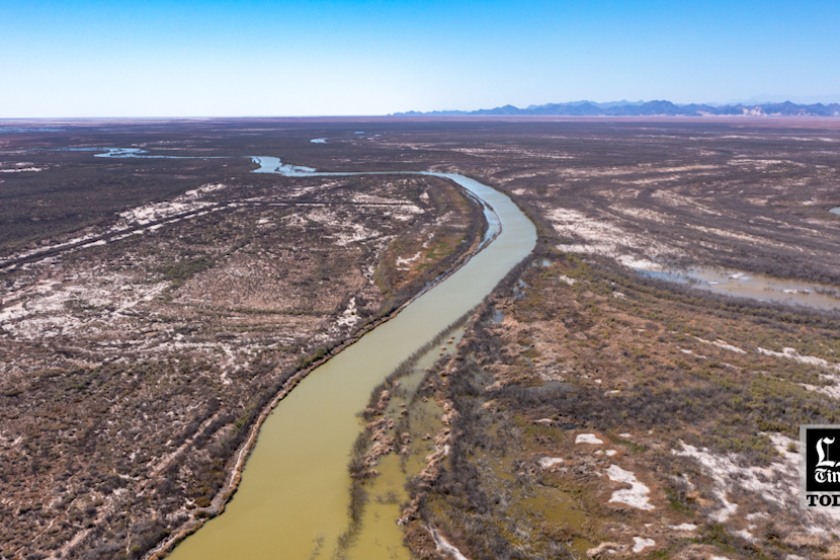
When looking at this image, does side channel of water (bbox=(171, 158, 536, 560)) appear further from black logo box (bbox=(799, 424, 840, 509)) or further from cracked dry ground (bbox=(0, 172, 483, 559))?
black logo box (bbox=(799, 424, 840, 509))

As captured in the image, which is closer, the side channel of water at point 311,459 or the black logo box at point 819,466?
the side channel of water at point 311,459

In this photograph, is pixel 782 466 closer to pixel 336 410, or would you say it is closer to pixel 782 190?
pixel 336 410

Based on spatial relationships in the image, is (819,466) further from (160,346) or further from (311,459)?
(160,346)

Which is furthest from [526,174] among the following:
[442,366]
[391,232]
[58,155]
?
[58,155]

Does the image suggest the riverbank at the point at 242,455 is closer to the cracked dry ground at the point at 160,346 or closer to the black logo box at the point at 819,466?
the cracked dry ground at the point at 160,346

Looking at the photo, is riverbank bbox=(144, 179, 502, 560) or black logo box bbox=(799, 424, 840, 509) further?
black logo box bbox=(799, 424, 840, 509)

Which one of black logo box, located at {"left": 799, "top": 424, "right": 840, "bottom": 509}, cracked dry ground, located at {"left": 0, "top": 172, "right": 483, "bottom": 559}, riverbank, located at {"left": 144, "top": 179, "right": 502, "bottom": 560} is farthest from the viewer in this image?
cracked dry ground, located at {"left": 0, "top": 172, "right": 483, "bottom": 559}

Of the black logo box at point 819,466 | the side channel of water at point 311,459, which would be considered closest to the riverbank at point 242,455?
the side channel of water at point 311,459

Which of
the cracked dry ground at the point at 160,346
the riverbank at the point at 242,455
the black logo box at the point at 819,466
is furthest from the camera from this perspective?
the cracked dry ground at the point at 160,346

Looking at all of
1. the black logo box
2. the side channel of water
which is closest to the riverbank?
the side channel of water
